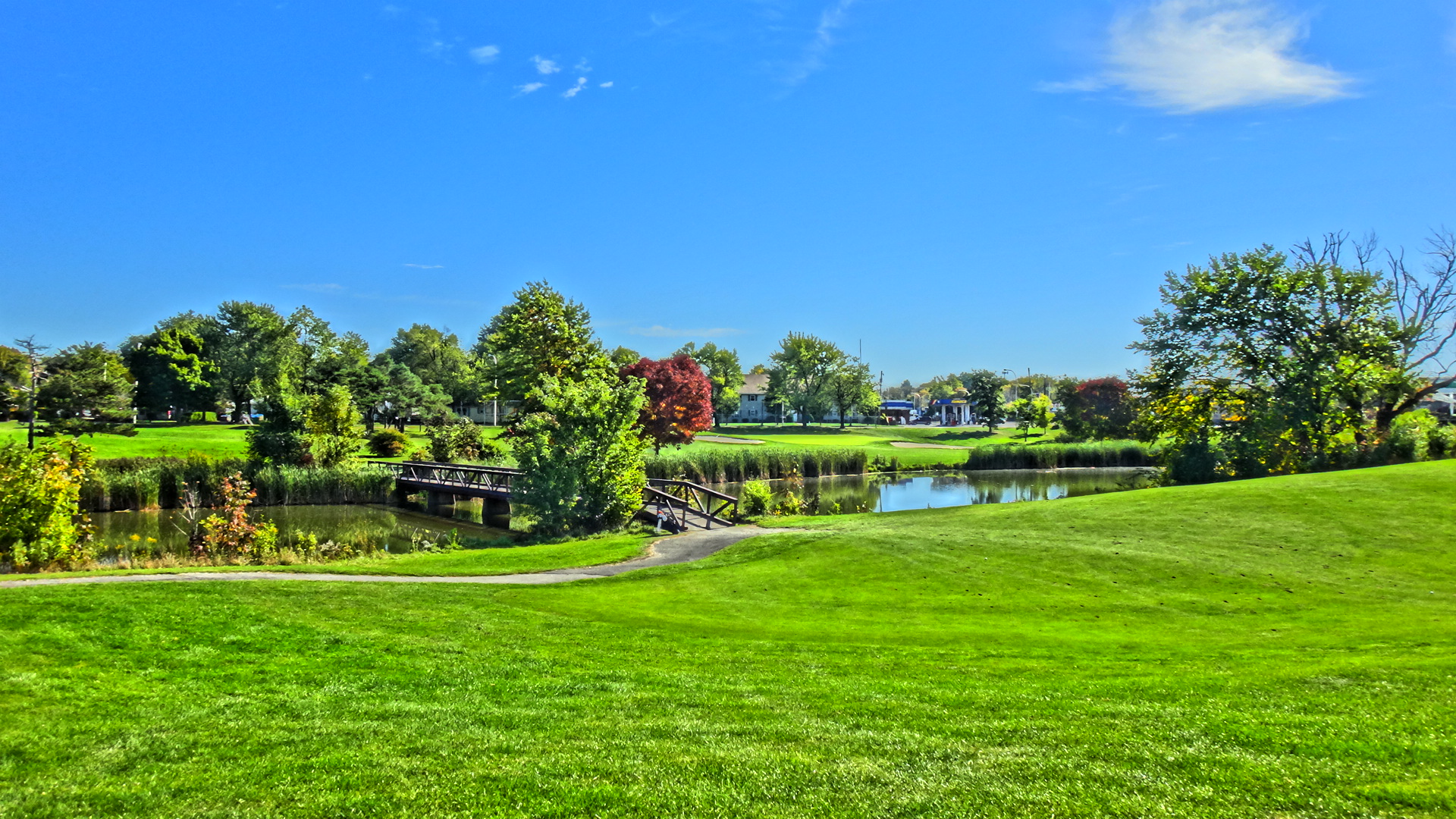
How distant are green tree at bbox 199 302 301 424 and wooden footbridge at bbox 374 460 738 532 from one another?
36.2m

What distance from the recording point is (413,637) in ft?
35.6

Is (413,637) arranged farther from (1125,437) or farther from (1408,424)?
(1125,437)

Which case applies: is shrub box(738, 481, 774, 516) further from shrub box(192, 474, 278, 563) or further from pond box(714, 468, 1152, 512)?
shrub box(192, 474, 278, 563)

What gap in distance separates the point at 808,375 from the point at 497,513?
76.1 metres

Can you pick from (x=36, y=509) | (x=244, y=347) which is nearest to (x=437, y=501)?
(x=36, y=509)

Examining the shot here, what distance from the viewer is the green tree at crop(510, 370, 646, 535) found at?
25609 mm

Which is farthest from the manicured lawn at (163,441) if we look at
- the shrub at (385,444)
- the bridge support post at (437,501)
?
the bridge support post at (437,501)

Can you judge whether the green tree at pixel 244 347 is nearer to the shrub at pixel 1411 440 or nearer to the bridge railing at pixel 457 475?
the bridge railing at pixel 457 475

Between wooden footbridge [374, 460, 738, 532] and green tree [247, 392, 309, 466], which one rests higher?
green tree [247, 392, 309, 466]

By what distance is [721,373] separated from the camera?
125 m

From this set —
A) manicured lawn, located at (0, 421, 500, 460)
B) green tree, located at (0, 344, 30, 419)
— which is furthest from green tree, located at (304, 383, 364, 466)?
green tree, located at (0, 344, 30, 419)

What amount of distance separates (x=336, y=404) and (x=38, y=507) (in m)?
29.7

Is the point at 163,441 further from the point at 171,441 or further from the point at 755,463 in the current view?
the point at 755,463

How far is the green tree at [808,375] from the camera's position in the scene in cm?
10856
